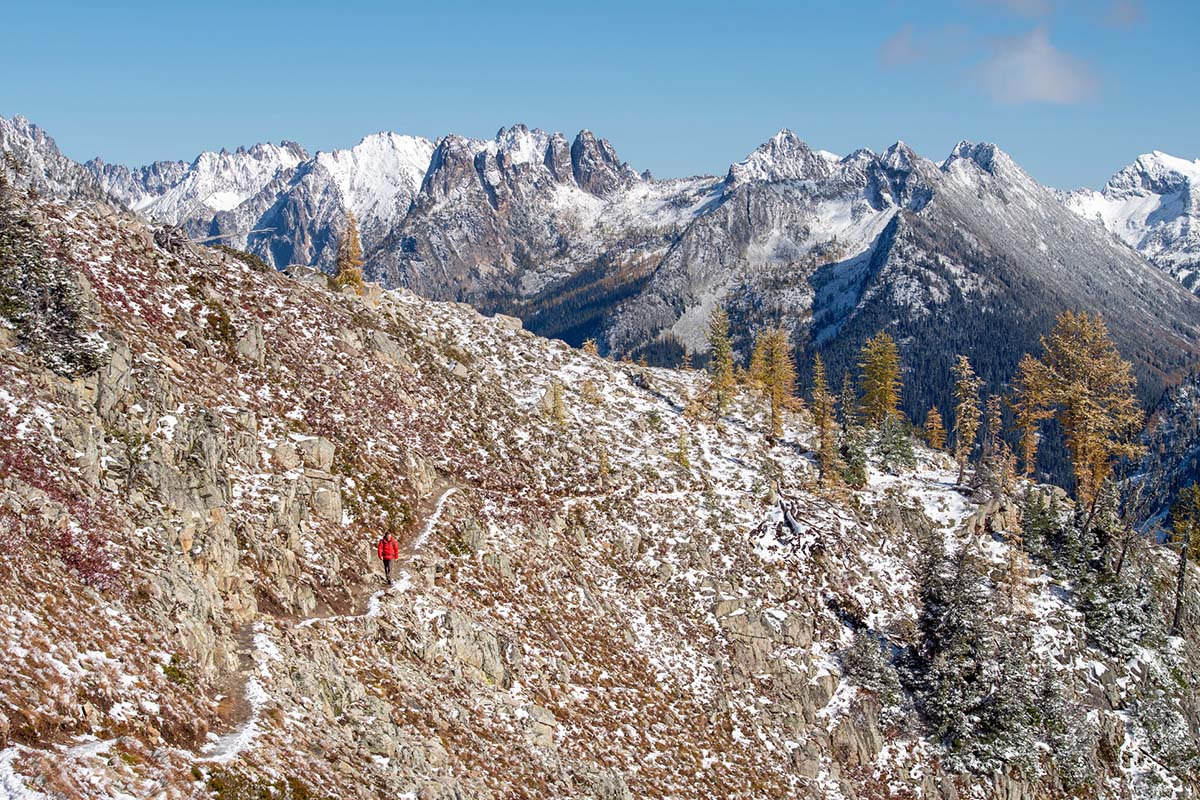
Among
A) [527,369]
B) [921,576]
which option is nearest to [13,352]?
[527,369]

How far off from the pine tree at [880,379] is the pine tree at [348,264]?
52.0 meters

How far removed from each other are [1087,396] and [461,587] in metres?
55.5

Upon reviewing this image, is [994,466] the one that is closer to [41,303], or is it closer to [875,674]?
[875,674]

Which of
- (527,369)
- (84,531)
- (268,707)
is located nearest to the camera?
(268,707)

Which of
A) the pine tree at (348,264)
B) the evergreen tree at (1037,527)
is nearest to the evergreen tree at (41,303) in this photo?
the pine tree at (348,264)

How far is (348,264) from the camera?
70438 mm

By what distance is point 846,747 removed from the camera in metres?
42.8

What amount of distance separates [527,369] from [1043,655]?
147ft

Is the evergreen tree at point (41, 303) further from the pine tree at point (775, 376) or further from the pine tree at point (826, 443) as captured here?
the pine tree at point (775, 376)

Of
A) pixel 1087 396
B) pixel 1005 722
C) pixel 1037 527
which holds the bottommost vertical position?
pixel 1005 722

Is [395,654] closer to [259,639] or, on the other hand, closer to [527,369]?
[259,639]

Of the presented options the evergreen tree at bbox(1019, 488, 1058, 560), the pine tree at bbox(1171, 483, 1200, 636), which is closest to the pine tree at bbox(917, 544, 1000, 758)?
Answer: the evergreen tree at bbox(1019, 488, 1058, 560)

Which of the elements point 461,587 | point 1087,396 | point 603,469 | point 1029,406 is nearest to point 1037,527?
point 1087,396

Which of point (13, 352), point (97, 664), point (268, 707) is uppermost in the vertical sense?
point (13, 352)
